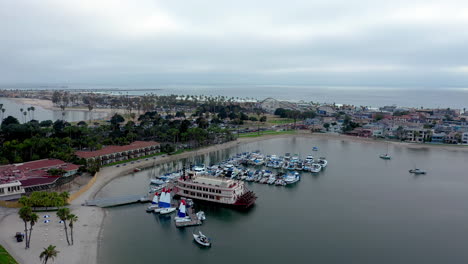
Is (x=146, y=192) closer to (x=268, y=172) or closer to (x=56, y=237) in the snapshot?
(x=56, y=237)

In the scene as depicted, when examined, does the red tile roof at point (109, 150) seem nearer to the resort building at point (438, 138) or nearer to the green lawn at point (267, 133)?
the green lawn at point (267, 133)

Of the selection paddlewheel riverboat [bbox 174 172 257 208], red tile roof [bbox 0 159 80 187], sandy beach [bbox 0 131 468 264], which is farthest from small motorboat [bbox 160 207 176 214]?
red tile roof [bbox 0 159 80 187]

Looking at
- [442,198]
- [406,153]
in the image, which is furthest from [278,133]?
[442,198]

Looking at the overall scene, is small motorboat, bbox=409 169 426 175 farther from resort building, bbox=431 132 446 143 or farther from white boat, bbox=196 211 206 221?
white boat, bbox=196 211 206 221

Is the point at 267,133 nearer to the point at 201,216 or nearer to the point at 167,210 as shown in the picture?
the point at 167,210

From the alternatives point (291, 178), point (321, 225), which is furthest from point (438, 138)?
point (321, 225)
